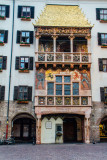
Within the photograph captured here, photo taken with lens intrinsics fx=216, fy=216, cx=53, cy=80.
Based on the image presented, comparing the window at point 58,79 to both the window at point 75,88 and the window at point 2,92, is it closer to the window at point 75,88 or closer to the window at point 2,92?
the window at point 75,88

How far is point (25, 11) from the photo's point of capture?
2728 centimetres

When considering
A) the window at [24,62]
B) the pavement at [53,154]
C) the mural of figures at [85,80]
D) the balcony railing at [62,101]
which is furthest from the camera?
the window at [24,62]

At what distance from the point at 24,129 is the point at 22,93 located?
5.09 meters

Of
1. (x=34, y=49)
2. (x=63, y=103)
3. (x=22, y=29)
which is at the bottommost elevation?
(x=63, y=103)

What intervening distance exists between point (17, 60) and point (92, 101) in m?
10.1

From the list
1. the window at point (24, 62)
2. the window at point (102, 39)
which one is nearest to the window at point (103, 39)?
the window at point (102, 39)

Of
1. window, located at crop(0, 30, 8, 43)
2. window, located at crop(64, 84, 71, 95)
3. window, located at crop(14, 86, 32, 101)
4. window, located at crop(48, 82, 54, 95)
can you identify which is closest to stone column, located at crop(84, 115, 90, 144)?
window, located at crop(64, 84, 71, 95)

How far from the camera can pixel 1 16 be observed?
87.6ft

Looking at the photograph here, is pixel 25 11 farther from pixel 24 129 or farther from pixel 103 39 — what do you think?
pixel 24 129

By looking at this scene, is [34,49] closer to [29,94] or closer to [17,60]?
[17,60]

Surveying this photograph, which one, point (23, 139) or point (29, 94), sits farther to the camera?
point (23, 139)

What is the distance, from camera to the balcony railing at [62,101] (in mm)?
24172

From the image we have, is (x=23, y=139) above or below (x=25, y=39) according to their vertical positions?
below

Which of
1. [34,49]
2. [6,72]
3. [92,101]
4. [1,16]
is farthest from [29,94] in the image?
[1,16]
